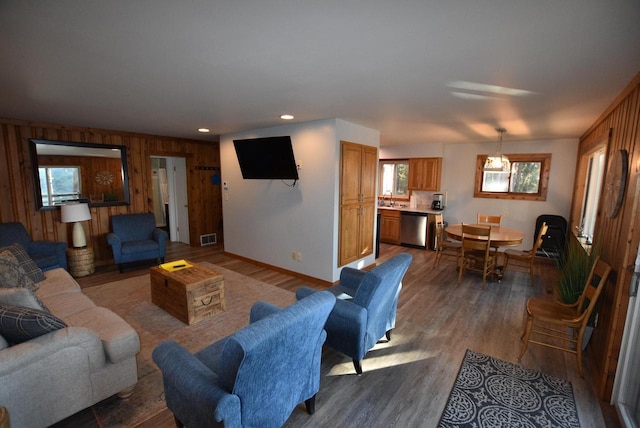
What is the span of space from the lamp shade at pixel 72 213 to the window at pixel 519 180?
23.3ft

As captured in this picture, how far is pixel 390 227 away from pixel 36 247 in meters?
6.39

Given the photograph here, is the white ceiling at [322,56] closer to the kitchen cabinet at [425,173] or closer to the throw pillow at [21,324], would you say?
the throw pillow at [21,324]

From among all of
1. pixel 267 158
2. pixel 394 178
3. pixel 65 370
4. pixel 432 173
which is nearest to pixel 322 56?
pixel 65 370

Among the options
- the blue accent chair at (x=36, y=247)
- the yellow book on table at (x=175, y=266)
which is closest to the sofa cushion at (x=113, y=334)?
the yellow book on table at (x=175, y=266)

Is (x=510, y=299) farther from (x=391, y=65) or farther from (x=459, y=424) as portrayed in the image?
(x=391, y=65)

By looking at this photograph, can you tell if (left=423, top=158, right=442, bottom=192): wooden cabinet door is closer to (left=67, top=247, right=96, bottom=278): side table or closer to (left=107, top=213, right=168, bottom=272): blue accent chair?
(left=107, top=213, right=168, bottom=272): blue accent chair

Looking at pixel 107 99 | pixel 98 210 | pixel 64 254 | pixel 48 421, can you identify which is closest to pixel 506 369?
pixel 48 421

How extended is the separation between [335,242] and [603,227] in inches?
114

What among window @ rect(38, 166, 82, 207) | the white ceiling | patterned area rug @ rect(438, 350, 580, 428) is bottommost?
patterned area rug @ rect(438, 350, 580, 428)

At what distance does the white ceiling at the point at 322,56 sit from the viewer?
1.35 meters

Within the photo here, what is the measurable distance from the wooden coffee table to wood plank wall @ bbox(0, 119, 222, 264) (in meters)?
2.63

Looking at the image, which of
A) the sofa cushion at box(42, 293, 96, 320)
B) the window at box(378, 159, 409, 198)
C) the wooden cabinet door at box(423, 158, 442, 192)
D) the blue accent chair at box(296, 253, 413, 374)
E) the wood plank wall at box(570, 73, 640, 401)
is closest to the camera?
the wood plank wall at box(570, 73, 640, 401)

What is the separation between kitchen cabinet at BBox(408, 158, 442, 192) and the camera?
658 cm

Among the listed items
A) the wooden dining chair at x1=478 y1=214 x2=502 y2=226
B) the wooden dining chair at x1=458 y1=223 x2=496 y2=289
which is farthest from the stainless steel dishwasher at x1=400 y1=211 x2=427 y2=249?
the wooden dining chair at x1=458 y1=223 x2=496 y2=289
